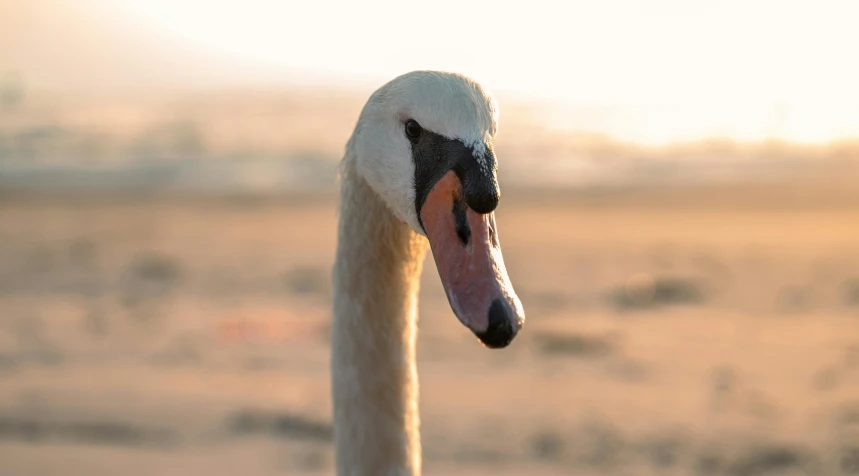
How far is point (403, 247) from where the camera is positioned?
3.08 meters

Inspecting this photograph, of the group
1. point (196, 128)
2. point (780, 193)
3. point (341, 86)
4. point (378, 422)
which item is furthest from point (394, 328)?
A: point (341, 86)

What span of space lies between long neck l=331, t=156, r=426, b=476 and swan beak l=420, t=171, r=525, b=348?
423mm

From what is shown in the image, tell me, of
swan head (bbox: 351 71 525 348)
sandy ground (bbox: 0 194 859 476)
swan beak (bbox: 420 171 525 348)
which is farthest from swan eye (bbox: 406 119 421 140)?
sandy ground (bbox: 0 194 859 476)

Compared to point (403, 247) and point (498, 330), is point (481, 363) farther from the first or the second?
point (498, 330)

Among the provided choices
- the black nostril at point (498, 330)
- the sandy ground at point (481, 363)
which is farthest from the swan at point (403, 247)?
the sandy ground at point (481, 363)

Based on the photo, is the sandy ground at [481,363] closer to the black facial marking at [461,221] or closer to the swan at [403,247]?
the swan at [403,247]

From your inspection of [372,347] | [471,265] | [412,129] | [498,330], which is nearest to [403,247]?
[372,347]

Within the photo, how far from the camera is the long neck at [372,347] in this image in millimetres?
3084

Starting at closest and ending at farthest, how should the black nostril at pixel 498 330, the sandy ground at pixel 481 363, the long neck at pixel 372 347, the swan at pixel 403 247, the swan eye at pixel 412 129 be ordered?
1. the black nostril at pixel 498 330
2. the swan at pixel 403 247
3. the swan eye at pixel 412 129
4. the long neck at pixel 372 347
5. the sandy ground at pixel 481 363

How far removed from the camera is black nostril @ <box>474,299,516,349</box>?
235 centimetres

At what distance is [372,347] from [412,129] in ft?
2.37

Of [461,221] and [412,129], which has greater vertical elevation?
[412,129]

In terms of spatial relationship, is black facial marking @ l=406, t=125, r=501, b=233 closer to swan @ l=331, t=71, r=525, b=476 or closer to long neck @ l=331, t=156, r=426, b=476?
swan @ l=331, t=71, r=525, b=476

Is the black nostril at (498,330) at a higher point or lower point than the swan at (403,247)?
lower
